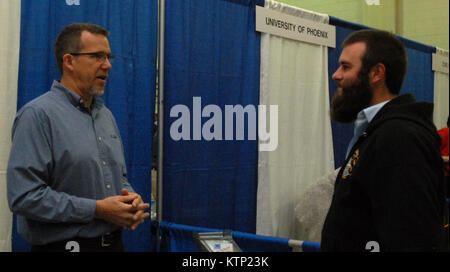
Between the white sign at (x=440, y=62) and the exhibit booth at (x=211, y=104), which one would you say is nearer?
the exhibit booth at (x=211, y=104)

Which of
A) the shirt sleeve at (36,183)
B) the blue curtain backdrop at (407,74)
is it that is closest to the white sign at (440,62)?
the blue curtain backdrop at (407,74)

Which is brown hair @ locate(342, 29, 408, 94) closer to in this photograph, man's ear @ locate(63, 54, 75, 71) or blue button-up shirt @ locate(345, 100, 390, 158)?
blue button-up shirt @ locate(345, 100, 390, 158)

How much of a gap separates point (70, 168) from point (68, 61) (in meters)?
0.50

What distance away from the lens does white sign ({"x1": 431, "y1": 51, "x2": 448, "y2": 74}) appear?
5.90 meters

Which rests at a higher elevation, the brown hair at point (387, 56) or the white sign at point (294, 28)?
the white sign at point (294, 28)

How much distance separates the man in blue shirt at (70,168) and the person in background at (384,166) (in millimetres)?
851

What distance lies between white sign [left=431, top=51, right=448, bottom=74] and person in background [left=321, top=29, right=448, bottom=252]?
182 inches

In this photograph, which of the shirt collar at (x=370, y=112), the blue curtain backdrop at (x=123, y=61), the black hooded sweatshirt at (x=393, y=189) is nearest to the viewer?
the black hooded sweatshirt at (x=393, y=189)

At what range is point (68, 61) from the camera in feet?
6.70

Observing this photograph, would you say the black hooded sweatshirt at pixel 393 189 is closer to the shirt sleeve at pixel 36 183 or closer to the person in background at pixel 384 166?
the person in background at pixel 384 166

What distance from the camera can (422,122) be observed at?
4.83 feet

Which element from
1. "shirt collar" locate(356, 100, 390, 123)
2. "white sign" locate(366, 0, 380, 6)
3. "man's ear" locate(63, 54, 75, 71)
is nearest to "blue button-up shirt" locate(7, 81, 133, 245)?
"man's ear" locate(63, 54, 75, 71)

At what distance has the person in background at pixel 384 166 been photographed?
4.41ft
